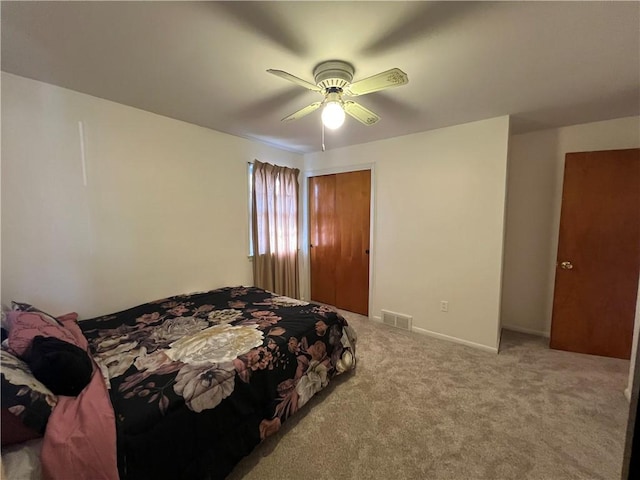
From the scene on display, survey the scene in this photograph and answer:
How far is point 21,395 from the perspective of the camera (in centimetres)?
99

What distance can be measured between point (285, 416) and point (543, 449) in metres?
1.58

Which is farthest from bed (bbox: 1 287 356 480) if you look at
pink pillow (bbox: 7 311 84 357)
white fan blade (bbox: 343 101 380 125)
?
white fan blade (bbox: 343 101 380 125)

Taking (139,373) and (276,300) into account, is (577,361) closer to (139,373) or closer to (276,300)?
(276,300)

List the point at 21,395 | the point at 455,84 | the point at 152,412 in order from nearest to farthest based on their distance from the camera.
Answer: the point at 21,395 < the point at 152,412 < the point at 455,84

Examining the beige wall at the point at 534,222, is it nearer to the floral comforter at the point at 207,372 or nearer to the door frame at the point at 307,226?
the door frame at the point at 307,226

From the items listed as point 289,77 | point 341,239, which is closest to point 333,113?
point 289,77

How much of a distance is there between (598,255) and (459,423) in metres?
2.27

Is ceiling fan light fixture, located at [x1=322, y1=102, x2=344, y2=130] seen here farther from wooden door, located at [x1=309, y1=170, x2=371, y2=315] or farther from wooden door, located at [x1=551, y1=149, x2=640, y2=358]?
wooden door, located at [x1=551, y1=149, x2=640, y2=358]

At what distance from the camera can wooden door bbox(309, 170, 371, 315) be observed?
3.68m

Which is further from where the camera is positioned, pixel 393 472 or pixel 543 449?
pixel 543 449

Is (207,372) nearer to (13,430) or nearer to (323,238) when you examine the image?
(13,430)

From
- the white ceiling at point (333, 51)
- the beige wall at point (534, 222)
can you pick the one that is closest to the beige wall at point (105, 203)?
the white ceiling at point (333, 51)

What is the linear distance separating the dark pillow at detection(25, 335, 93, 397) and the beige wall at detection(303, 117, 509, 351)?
299 centimetres

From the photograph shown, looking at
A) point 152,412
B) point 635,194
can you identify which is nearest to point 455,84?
point 635,194
